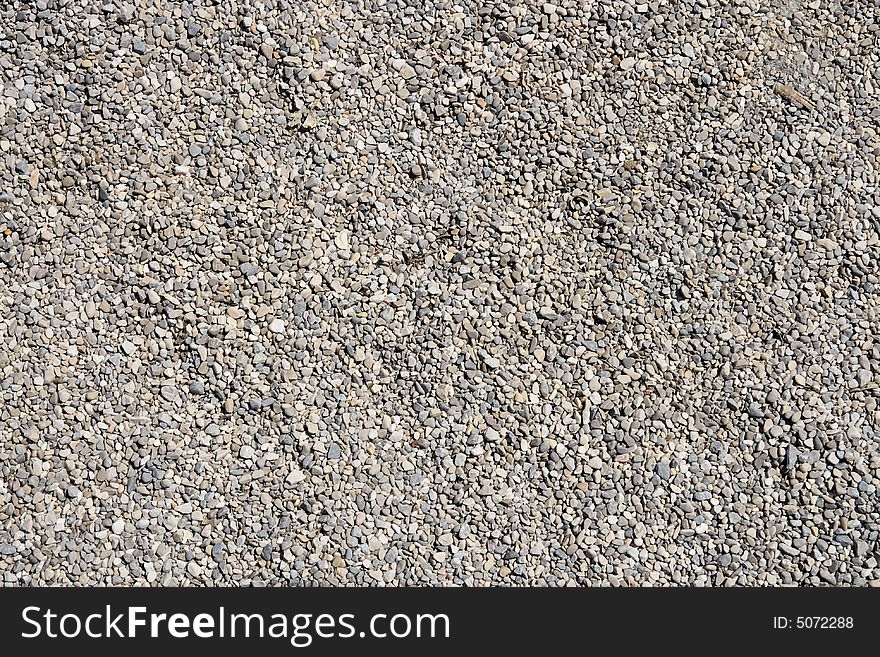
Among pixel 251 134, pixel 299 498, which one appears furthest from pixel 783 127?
pixel 299 498

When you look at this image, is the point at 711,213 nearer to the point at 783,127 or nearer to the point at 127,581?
the point at 783,127

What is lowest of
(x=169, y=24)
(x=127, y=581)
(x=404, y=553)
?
(x=127, y=581)

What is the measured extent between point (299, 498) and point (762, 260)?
1.88 m

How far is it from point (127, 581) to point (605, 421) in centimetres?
173

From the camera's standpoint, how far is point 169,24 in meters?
3.70

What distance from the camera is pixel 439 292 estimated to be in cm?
352

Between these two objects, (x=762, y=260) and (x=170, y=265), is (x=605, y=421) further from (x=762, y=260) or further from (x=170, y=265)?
(x=170, y=265)

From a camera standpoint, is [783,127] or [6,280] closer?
[6,280]

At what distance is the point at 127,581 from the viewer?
10.8ft

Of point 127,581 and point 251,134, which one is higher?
point 251,134

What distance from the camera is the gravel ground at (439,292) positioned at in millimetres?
3346

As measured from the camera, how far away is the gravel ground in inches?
132

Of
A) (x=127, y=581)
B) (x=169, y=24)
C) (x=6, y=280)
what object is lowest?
(x=127, y=581)

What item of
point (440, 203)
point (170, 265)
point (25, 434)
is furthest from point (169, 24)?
point (25, 434)
